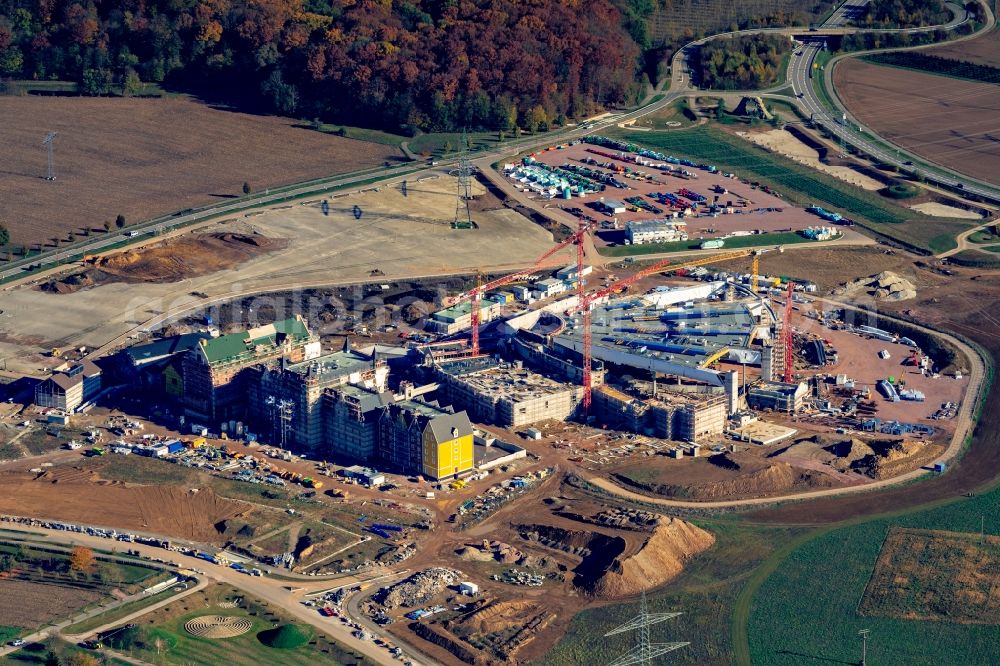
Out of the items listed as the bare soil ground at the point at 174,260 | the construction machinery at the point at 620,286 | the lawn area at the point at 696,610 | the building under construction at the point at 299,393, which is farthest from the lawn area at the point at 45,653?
the bare soil ground at the point at 174,260

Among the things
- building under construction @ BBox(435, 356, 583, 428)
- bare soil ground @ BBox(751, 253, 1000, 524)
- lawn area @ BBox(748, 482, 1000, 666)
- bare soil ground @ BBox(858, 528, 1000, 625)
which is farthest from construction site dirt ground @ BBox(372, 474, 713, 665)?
building under construction @ BBox(435, 356, 583, 428)

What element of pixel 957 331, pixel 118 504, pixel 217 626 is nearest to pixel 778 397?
→ pixel 957 331

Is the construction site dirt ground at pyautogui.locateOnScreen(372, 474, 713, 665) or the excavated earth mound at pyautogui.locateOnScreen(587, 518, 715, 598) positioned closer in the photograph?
the construction site dirt ground at pyautogui.locateOnScreen(372, 474, 713, 665)

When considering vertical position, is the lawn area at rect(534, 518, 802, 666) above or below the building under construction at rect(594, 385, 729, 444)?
below

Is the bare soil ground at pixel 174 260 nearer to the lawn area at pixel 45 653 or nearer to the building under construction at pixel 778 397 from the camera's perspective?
the building under construction at pixel 778 397

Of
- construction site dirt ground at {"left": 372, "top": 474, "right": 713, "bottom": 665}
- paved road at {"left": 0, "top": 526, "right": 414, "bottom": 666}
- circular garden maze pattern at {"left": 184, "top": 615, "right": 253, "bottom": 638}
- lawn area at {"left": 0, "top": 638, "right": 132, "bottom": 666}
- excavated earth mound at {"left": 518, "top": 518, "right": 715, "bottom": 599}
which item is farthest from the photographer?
excavated earth mound at {"left": 518, "top": 518, "right": 715, "bottom": 599}

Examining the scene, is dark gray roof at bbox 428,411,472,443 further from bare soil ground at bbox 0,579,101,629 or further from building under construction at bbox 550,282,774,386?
bare soil ground at bbox 0,579,101,629
